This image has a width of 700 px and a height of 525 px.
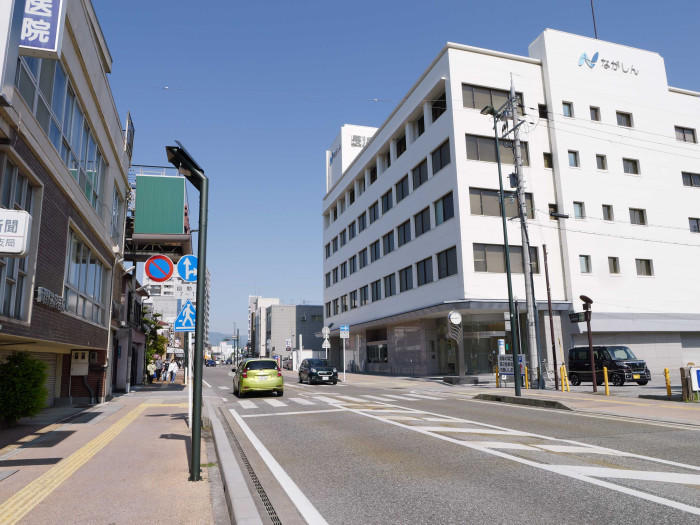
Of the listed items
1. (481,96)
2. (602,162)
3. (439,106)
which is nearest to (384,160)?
(439,106)

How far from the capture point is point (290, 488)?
19.8ft

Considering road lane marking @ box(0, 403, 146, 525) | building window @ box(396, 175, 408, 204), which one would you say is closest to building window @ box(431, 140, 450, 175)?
building window @ box(396, 175, 408, 204)

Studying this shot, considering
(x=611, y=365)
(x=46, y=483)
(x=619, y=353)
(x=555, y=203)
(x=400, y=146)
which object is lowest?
(x=46, y=483)

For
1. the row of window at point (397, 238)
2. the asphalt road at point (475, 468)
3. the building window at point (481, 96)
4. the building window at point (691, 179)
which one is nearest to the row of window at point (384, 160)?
the building window at point (481, 96)

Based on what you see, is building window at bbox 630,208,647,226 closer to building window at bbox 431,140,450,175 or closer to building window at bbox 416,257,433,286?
building window at bbox 431,140,450,175

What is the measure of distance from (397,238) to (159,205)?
20.5m

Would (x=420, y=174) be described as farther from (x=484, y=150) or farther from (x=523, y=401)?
(x=523, y=401)

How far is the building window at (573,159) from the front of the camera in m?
35.5

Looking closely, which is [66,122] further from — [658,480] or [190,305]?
[658,480]

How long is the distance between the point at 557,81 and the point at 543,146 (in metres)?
5.05

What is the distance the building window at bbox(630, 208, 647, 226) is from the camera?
36566 mm

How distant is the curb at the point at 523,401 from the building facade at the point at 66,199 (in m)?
13.1

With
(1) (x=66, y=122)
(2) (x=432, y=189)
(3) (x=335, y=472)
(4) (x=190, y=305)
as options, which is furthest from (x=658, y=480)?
(2) (x=432, y=189)

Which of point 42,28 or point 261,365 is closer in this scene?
point 42,28
